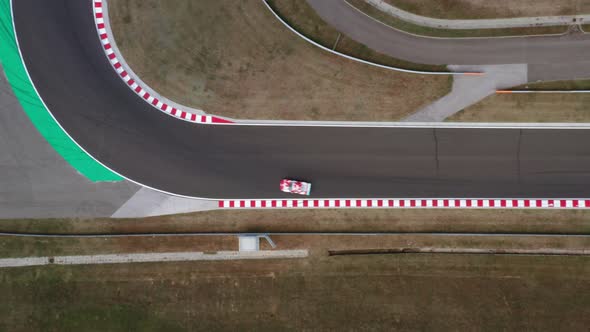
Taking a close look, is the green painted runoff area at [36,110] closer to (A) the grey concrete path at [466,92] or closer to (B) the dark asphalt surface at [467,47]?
(B) the dark asphalt surface at [467,47]

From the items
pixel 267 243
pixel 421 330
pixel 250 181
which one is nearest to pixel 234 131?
pixel 250 181

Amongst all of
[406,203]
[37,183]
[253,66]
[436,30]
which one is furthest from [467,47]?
[37,183]

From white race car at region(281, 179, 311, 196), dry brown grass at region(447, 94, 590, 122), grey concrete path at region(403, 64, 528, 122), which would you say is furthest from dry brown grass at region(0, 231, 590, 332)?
grey concrete path at region(403, 64, 528, 122)

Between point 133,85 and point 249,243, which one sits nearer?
point 249,243

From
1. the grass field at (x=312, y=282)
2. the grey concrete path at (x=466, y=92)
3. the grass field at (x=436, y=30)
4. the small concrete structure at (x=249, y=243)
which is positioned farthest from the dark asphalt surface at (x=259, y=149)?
the grass field at (x=436, y=30)

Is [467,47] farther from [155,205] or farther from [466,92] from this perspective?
[155,205]

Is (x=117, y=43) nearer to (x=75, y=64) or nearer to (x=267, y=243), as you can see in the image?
(x=75, y=64)
